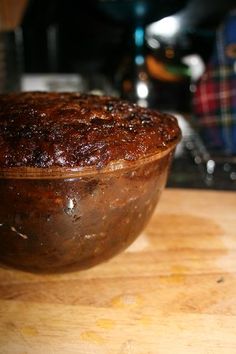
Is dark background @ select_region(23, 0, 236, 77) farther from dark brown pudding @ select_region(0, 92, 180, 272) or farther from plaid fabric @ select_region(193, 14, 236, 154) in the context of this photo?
dark brown pudding @ select_region(0, 92, 180, 272)

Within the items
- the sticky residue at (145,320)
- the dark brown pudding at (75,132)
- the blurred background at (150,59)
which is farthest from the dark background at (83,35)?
the sticky residue at (145,320)

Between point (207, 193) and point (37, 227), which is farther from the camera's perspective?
point (207, 193)

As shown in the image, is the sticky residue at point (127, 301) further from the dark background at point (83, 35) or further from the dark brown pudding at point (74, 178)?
the dark background at point (83, 35)

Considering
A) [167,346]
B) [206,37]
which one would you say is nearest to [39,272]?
[167,346]

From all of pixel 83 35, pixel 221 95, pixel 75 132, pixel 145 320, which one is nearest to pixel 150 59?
pixel 221 95

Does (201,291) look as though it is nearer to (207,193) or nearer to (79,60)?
(207,193)

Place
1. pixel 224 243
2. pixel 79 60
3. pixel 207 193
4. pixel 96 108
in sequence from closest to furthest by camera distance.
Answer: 1. pixel 96 108
2. pixel 224 243
3. pixel 207 193
4. pixel 79 60

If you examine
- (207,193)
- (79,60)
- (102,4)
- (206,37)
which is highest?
Answer: (102,4)

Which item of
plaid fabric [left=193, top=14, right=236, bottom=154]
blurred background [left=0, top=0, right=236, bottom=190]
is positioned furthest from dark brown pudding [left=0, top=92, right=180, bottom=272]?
plaid fabric [left=193, top=14, right=236, bottom=154]
